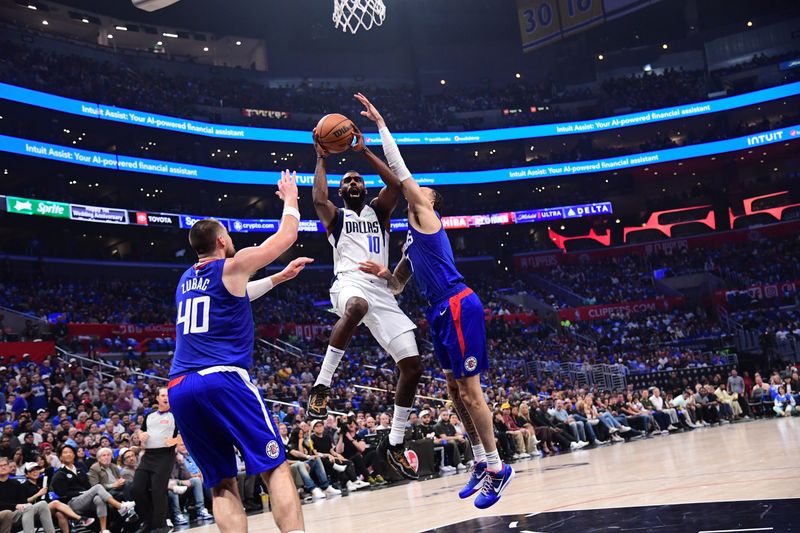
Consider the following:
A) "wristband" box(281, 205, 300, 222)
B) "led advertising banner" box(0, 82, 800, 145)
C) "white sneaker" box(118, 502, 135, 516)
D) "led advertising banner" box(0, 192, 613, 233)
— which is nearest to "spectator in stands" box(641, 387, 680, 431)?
"led advertising banner" box(0, 192, 613, 233)

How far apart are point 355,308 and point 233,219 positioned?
31.9 m

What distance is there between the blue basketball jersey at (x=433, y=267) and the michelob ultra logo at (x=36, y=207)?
1029 inches

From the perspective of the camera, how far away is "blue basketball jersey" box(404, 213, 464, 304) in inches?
247

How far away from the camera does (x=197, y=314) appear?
4.77 m

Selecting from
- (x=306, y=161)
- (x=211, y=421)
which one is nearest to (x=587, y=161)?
(x=306, y=161)

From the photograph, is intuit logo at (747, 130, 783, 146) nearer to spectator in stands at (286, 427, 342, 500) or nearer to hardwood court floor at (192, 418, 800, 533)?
hardwood court floor at (192, 418, 800, 533)

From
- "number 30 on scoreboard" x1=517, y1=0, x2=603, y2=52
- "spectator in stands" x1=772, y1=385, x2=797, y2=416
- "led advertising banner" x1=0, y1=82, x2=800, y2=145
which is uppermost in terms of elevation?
"number 30 on scoreboard" x1=517, y1=0, x2=603, y2=52

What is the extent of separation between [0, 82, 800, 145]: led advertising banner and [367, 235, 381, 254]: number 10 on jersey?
28587 mm

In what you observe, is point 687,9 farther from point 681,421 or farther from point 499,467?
point 499,467

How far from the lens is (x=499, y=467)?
6.35 m

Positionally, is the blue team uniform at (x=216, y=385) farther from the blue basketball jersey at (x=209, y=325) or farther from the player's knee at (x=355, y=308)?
the player's knee at (x=355, y=308)

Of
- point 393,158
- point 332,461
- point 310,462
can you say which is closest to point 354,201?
point 393,158

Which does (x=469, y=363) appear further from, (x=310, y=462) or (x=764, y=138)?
(x=764, y=138)

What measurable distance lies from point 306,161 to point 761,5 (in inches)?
1136
